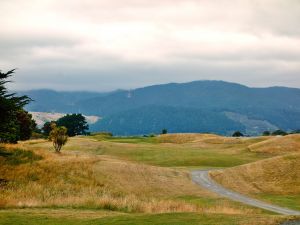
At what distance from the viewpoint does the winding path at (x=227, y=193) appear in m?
41.3

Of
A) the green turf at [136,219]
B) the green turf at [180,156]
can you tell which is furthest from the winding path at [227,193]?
the green turf at [136,219]

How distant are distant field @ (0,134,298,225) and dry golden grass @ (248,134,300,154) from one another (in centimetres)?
231

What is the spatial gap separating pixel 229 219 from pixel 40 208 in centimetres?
1218

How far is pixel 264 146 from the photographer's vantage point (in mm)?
102625

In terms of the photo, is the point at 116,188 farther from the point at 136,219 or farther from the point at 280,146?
the point at 280,146

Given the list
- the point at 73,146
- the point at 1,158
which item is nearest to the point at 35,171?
the point at 1,158

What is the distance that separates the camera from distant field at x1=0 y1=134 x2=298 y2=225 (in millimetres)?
23359

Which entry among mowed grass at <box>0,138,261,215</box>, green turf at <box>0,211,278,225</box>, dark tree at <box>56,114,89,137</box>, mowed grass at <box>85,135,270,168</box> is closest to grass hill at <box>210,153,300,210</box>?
mowed grass at <box>0,138,261,215</box>

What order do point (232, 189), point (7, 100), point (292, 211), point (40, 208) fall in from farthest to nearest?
point (232, 189)
point (292, 211)
point (7, 100)
point (40, 208)

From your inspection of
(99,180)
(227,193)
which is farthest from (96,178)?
(227,193)

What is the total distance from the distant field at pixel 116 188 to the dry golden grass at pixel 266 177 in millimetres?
2627

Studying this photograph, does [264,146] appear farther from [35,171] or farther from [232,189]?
[35,171]

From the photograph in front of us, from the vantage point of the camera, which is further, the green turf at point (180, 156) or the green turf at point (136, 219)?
the green turf at point (180, 156)

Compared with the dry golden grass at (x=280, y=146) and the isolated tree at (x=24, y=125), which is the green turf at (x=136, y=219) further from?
the isolated tree at (x=24, y=125)
